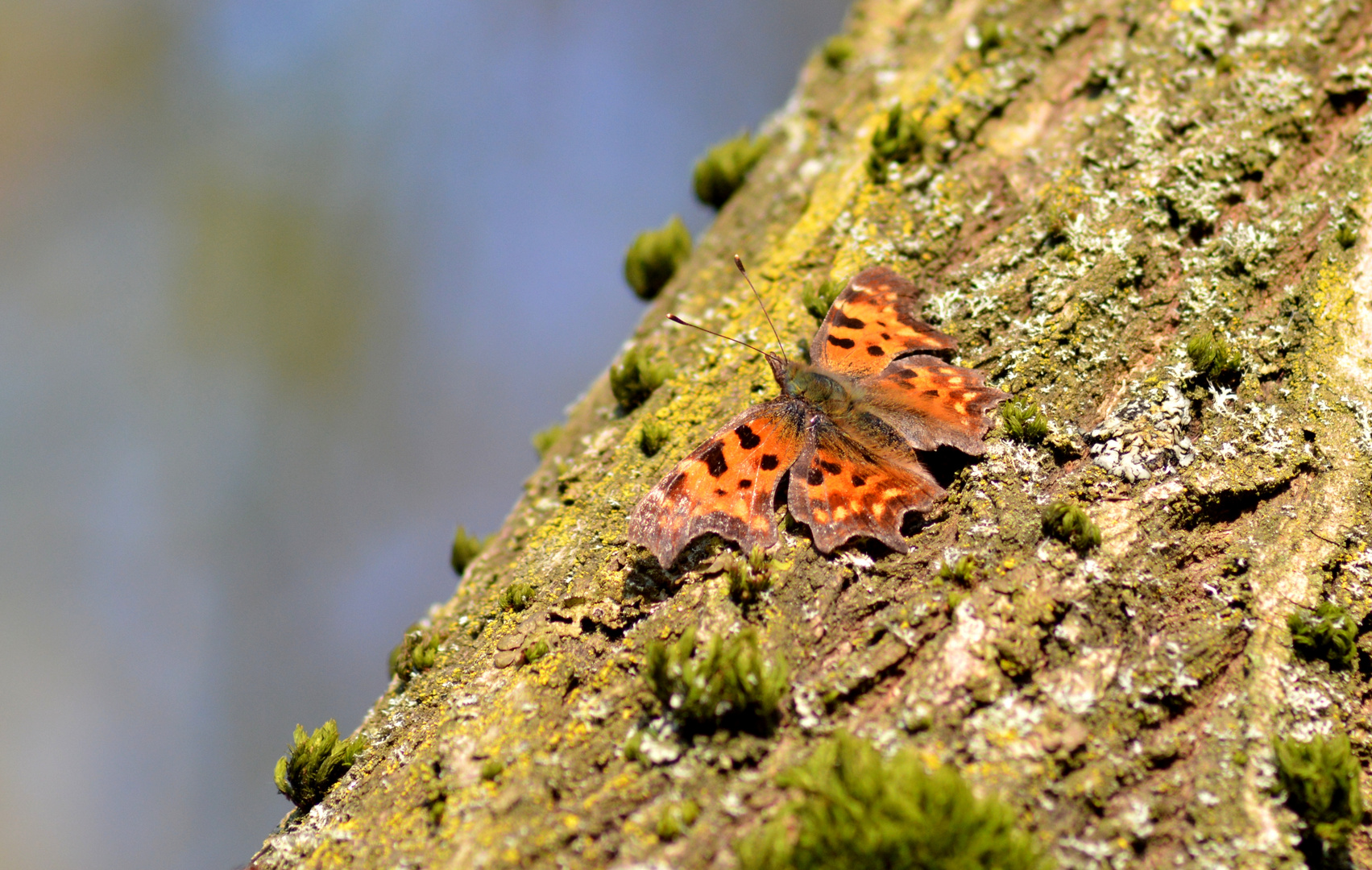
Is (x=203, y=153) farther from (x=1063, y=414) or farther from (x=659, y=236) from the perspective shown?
(x=1063, y=414)

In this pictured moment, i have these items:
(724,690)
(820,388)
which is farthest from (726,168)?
(724,690)

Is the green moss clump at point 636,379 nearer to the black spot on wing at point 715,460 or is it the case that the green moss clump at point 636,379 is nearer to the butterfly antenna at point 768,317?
the butterfly antenna at point 768,317

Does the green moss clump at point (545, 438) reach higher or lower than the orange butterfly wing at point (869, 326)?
higher

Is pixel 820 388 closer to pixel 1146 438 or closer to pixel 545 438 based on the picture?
pixel 1146 438

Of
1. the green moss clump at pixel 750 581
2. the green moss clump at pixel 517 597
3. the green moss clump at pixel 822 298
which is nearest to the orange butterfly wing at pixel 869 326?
the green moss clump at pixel 822 298

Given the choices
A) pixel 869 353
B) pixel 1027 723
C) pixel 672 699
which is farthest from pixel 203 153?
pixel 1027 723

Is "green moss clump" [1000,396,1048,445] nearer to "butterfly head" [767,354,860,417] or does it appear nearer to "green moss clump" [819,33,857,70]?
"butterfly head" [767,354,860,417]

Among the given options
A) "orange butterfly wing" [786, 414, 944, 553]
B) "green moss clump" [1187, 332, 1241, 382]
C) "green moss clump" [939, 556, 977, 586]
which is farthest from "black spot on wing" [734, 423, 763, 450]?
"green moss clump" [1187, 332, 1241, 382]
